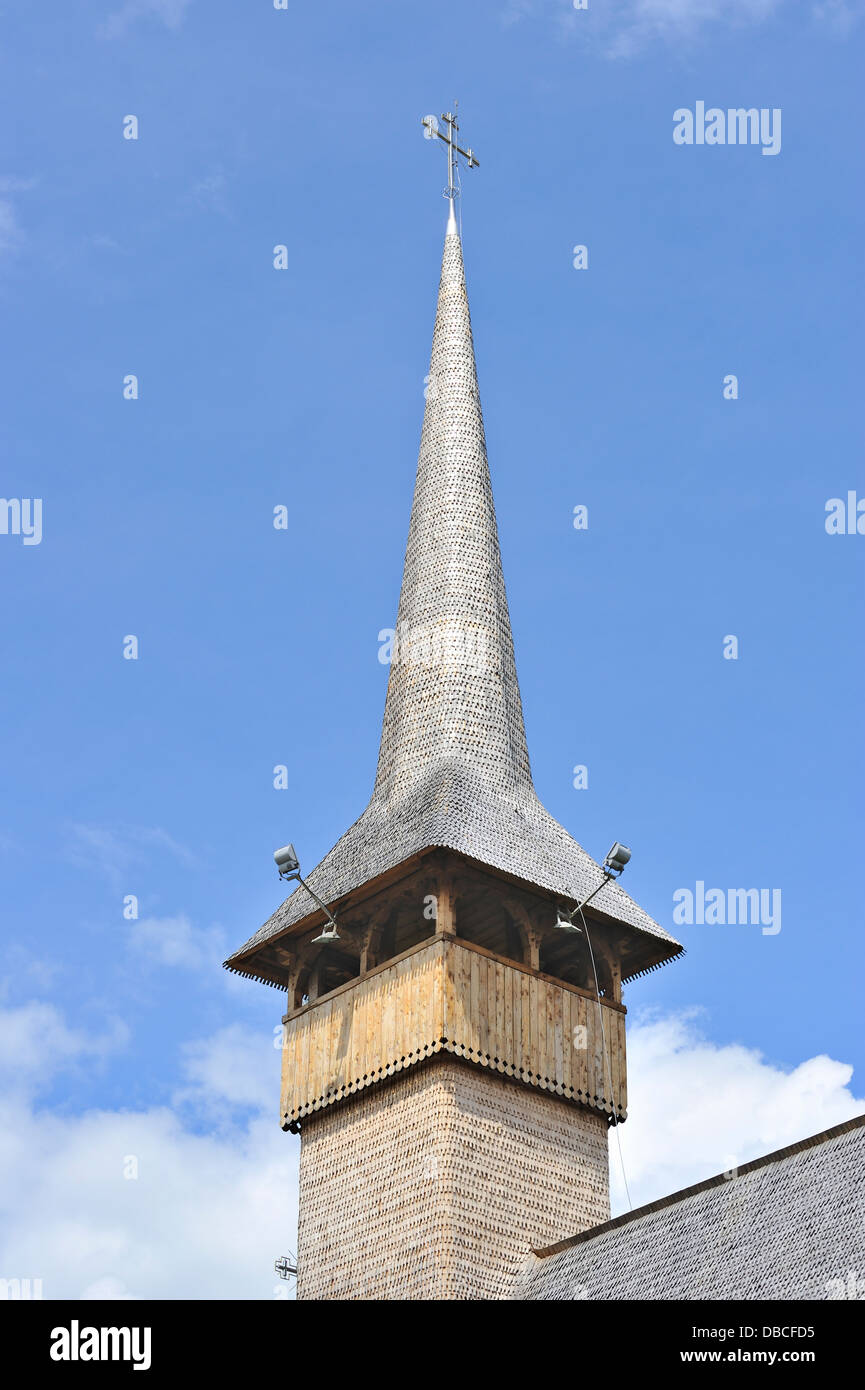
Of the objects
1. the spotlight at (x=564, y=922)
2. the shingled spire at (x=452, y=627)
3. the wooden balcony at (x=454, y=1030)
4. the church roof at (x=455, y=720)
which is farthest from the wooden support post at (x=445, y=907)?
the shingled spire at (x=452, y=627)

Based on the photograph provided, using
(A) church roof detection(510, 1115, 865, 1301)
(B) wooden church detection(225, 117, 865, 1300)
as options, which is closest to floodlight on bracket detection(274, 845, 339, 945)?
(B) wooden church detection(225, 117, 865, 1300)

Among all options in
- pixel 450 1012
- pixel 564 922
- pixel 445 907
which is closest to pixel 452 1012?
pixel 450 1012

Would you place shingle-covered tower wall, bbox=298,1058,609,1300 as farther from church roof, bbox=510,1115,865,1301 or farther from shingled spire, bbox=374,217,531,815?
shingled spire, bbox=374,217,531,815

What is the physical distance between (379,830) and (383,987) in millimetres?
3678

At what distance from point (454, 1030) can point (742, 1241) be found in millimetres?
6830

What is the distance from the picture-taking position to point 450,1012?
34.5 meters

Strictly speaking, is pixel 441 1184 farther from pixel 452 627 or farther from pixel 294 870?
pixel 452 627

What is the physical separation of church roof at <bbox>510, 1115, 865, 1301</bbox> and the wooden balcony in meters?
3.37

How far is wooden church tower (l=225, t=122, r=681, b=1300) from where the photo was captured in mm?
34062

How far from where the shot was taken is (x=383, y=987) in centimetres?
3591

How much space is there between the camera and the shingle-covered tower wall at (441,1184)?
109ft

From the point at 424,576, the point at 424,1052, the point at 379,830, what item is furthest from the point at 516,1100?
the point at 424,576
